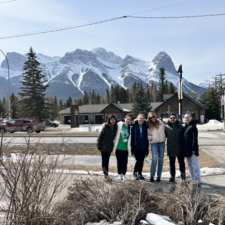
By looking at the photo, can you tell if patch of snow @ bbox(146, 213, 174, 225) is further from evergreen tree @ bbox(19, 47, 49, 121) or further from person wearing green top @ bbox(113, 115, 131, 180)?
evergreen tree @ bbox(19, 47, 49, 121)

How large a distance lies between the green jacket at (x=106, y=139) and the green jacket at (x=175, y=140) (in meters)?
1.50

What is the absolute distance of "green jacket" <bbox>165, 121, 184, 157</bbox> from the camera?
5.65m

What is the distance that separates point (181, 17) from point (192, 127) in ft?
26.8

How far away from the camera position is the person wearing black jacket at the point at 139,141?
19.1 ft

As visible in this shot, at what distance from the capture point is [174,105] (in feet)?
145

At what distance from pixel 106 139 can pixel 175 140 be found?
1844mm

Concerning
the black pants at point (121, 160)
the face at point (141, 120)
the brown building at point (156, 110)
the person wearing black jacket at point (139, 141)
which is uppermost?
the brown building at point (156, 110)

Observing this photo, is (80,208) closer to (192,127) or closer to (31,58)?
(192,127)

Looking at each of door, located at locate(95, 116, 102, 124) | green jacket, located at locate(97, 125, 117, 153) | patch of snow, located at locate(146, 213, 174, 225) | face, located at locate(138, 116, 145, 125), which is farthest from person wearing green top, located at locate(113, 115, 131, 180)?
door, located at locate(95, 116, 102, 124)

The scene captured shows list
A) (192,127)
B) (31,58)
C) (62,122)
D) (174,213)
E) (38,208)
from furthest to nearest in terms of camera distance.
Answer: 1. (62,122)
2. (31,58)
3. (192,127)
4. (174,213)
5. (38,208)

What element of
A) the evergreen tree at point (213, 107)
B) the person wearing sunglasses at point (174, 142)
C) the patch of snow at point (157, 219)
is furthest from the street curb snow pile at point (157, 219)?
the evergreen tree at point (213, 107)

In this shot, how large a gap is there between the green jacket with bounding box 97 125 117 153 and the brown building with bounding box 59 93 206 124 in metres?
38.3

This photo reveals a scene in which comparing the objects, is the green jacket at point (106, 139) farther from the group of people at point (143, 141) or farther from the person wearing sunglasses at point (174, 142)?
the person wearing sunglasses at point (174, 142)

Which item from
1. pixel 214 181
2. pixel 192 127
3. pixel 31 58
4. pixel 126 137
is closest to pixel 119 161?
pixel 126 137
